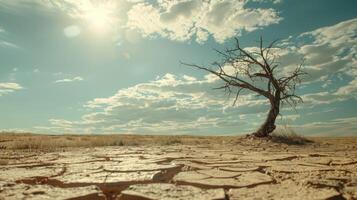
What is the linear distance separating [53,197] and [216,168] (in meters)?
2.03

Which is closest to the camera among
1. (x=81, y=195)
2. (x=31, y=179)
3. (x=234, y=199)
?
(x=234, y=199)

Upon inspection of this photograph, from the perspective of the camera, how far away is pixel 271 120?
1094 centimetres

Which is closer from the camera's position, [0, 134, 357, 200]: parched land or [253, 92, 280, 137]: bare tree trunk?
[0, 134, 357, 200]: parched land

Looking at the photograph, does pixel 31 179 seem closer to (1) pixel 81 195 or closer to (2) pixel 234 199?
(1) pixel 81 195

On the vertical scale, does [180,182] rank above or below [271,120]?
below

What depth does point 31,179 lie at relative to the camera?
3836mm

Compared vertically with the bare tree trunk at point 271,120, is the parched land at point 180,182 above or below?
A: below

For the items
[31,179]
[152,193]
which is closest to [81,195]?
[152,193]

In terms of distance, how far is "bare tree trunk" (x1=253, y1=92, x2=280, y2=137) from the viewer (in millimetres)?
10883

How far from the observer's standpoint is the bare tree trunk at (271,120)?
10.9 m

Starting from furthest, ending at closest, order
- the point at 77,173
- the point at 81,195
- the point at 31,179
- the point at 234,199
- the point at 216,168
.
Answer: the point at 216,168 < the point at 77,173 < the point at 31,179 < the point at 81,195 < the point at 234,199

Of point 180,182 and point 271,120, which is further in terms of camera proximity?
point 271,120

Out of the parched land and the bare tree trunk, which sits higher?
the bare tree trunk

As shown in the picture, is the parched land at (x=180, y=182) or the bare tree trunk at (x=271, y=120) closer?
the parched land at (x=180, y=182)
